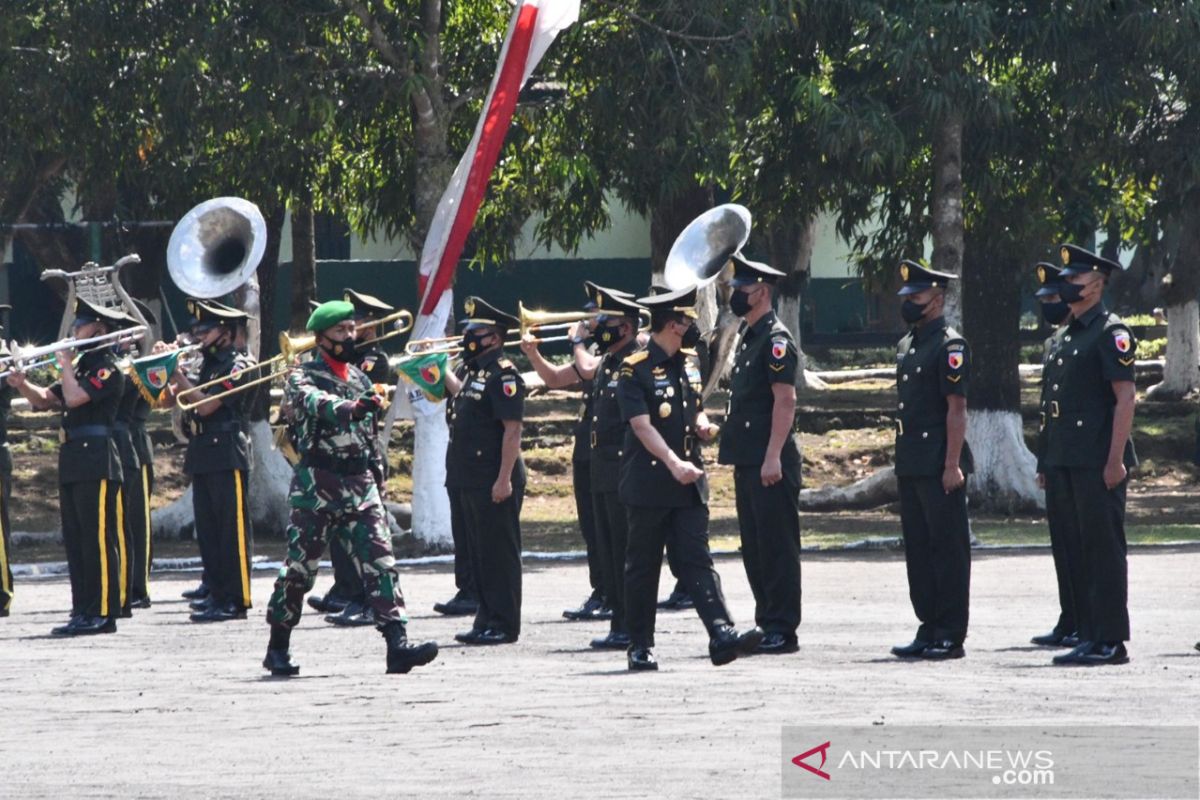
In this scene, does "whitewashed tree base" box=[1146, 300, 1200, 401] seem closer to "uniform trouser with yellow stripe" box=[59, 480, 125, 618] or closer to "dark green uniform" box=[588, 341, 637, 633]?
"dark green uniform" box=[588, 341, 637, 633]

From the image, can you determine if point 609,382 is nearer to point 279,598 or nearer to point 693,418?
point 693,418

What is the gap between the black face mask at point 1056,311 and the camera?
1080cm

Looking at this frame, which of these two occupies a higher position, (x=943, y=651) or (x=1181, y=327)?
(x=1181, y=327)

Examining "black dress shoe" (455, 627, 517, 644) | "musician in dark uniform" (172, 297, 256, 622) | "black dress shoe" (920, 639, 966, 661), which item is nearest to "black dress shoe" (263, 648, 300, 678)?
"black dress shoe" (455, 627, 517, 644)

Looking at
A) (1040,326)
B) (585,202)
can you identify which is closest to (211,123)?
(585,202)

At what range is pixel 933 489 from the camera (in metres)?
10.7

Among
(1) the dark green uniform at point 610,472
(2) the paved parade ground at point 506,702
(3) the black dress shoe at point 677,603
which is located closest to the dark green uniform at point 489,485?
(2) the paved parade ground at point 506,702

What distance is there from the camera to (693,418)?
33.8 feet

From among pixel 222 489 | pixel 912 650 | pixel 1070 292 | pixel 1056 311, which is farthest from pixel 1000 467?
pixel 912 650

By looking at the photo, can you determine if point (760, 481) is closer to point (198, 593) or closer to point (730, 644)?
point (730, 644)

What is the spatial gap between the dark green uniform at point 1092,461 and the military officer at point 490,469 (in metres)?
2.97

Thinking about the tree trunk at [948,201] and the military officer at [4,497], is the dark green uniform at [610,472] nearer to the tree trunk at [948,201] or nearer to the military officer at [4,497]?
the military officer at [4,497]

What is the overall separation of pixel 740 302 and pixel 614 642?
1.96 m

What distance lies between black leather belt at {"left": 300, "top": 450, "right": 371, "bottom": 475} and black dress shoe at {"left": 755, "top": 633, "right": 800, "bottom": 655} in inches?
90.8
